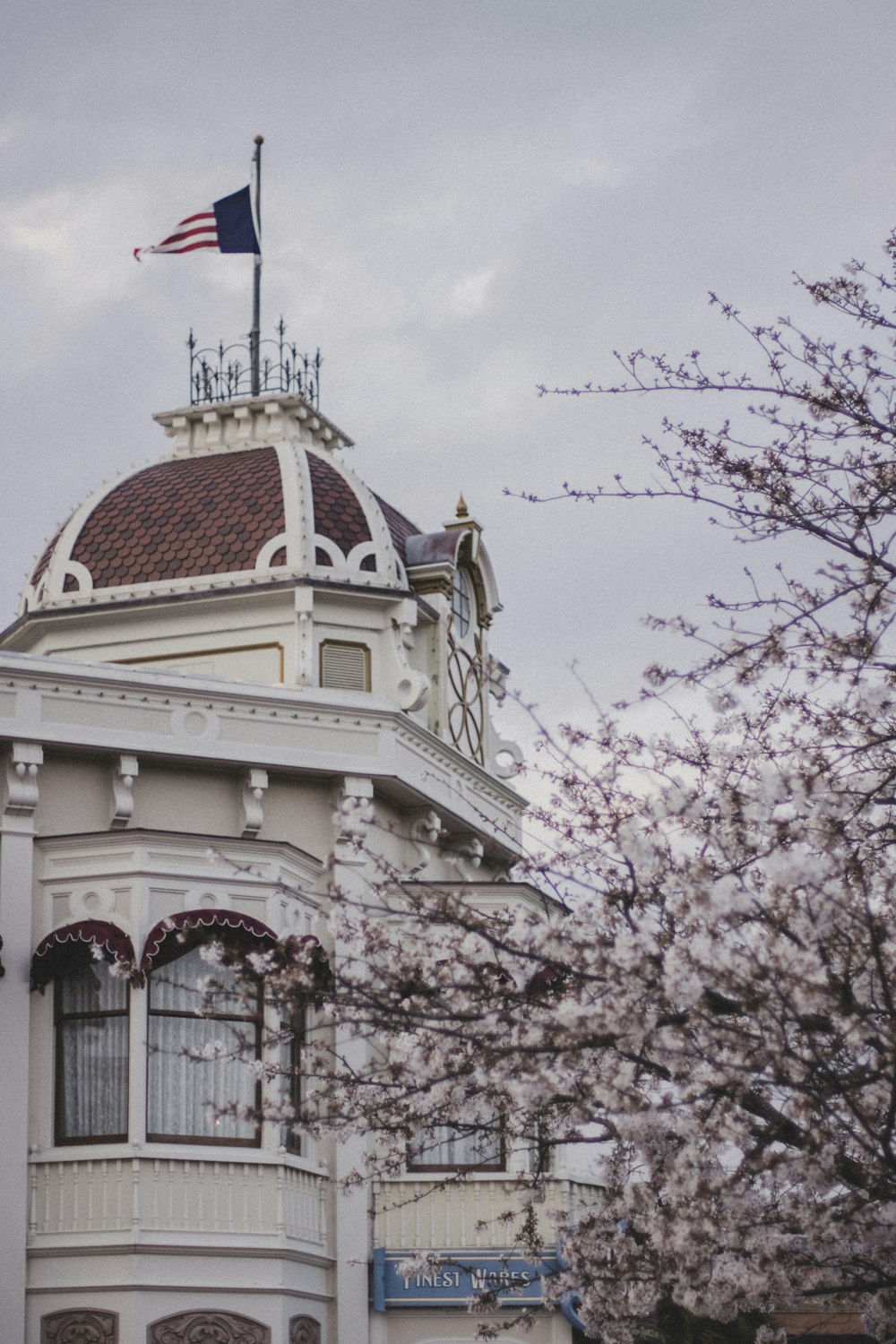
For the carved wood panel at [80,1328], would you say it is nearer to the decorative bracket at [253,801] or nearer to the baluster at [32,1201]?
the baluster at [32,1201]

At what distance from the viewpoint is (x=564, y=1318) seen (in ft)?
64.1

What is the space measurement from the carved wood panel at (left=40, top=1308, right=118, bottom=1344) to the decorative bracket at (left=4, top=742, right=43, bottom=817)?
4.45 m

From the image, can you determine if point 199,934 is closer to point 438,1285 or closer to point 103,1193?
point 103,1193

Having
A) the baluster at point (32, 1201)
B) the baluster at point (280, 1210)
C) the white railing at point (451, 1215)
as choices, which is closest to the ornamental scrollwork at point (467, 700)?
the white railing at point (451, 1215)

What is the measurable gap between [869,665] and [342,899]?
3.32m

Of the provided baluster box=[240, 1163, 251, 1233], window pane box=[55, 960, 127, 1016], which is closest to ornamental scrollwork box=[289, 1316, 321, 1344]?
baluster box=[240, 1163, 251, 1233]

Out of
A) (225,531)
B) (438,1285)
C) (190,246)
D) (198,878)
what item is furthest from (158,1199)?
(190,246)

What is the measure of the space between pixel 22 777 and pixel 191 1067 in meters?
3.07

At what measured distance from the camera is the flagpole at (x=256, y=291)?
83.8 feet

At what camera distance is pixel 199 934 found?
61.6 ft

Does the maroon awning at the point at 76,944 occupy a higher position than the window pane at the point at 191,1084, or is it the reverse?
the maroon awning at the point at 76,944

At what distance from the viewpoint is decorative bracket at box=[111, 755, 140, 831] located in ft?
63.0

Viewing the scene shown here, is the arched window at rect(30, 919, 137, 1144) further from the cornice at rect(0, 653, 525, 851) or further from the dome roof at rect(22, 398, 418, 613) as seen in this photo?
the dome roof at rect(22, 398, 418, 613)

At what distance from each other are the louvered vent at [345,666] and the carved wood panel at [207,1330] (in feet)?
21.8
